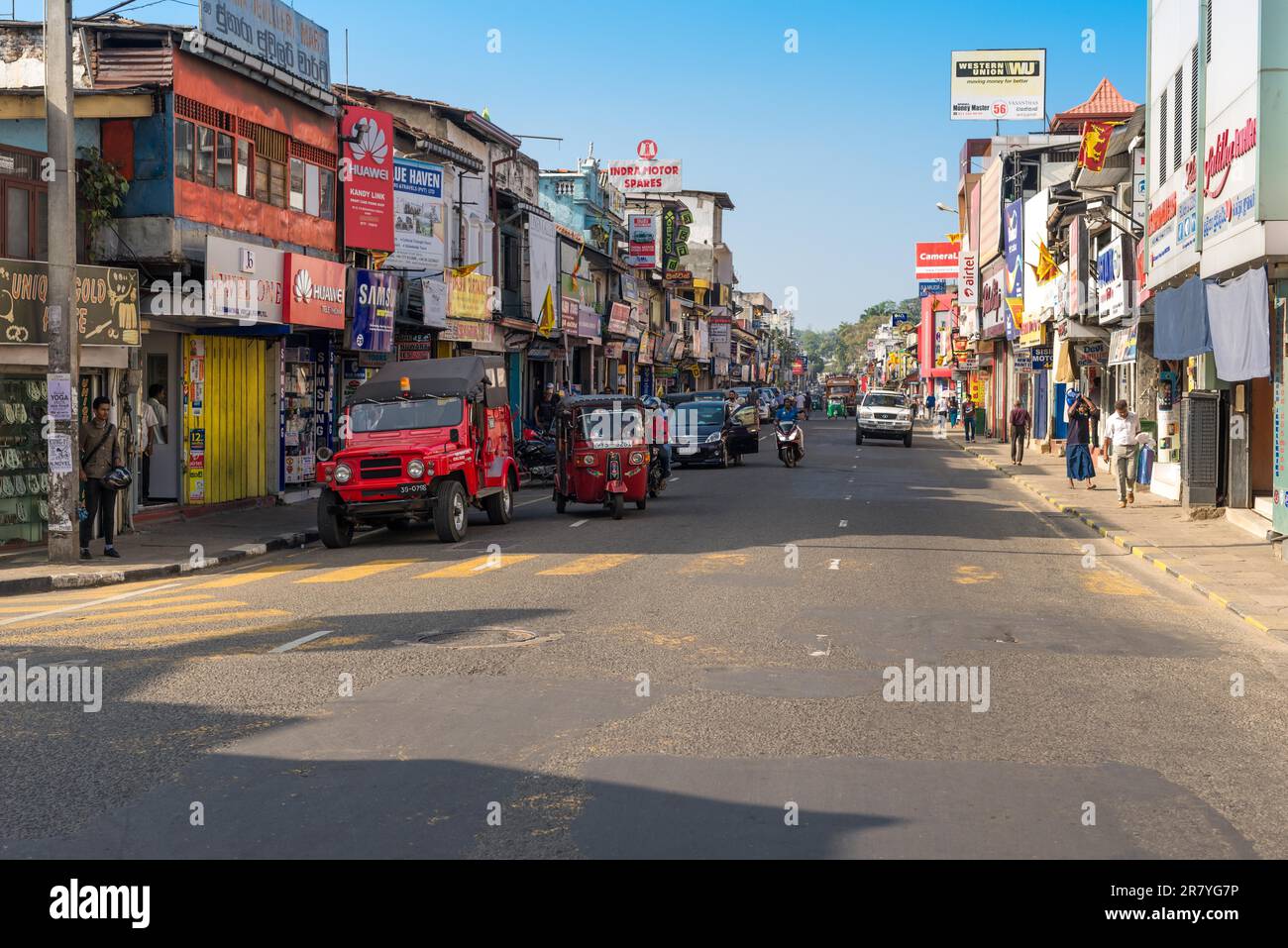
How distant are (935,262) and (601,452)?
303 feet

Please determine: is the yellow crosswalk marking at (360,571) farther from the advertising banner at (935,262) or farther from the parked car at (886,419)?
the advertising banner at (935,262)

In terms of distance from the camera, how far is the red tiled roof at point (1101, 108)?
61469mm

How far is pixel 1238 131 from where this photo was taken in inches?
735

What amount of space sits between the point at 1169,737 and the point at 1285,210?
11.5 m

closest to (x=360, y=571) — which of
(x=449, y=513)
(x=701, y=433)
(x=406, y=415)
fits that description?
(x=449, y=513)

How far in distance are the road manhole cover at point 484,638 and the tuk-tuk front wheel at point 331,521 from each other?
853cm

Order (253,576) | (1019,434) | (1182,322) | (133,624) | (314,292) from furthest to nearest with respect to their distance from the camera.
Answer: (1019,434)
(314,292)
(1182,322)
(253,576)
(133,624)

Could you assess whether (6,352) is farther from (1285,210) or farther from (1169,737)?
(1285,210)

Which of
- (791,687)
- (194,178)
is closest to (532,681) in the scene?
(791,687)

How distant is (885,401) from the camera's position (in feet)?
180

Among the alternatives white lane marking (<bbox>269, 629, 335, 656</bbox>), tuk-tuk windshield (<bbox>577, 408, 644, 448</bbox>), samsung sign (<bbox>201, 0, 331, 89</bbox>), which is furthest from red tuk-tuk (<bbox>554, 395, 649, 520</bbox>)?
white lane marking (<bbox>269, 629, 335, 656</bbox>)

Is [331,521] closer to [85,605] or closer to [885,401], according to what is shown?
[85,605]

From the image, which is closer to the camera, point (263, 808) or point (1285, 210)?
point (263, 808)
